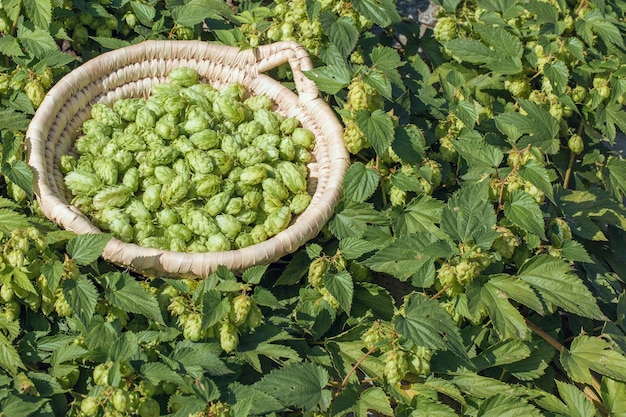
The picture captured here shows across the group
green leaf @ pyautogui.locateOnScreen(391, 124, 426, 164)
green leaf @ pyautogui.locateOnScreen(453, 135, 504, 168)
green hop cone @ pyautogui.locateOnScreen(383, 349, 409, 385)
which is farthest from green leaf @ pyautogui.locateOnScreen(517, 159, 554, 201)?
green hop cone @ pyautogui.locateOnScreen(383, 349, 409, 385)

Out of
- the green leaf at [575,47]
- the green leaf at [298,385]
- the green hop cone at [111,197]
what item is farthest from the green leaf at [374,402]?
the green leaf at [575,47]

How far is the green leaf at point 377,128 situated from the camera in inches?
127

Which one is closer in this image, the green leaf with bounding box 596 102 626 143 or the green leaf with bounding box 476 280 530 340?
the green leaf with bounding box 476 280 530 340

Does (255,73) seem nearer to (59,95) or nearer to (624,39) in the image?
(59,95)

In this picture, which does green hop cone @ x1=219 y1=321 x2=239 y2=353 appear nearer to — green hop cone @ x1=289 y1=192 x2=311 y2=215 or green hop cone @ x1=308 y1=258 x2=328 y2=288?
green hop cone @ x1=308 y1=258 x2=328 y2=288

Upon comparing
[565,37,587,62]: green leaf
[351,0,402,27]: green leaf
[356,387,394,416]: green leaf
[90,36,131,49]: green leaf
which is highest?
[351,0,402,27]: green leaf

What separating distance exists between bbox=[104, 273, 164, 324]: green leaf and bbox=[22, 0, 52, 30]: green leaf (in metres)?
1.55

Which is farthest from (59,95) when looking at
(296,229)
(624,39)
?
(624,39)

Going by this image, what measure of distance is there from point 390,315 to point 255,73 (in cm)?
148

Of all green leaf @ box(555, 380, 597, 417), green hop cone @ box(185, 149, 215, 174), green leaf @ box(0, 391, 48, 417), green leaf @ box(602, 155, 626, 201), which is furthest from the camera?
green leaf @ box(602, 155, 626, 201)

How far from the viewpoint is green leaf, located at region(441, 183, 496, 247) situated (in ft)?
9.64

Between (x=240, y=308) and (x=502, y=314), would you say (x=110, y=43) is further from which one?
Answer: (x=502, y=314)

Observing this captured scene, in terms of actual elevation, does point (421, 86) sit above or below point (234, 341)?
above

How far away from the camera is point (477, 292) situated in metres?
2.93
